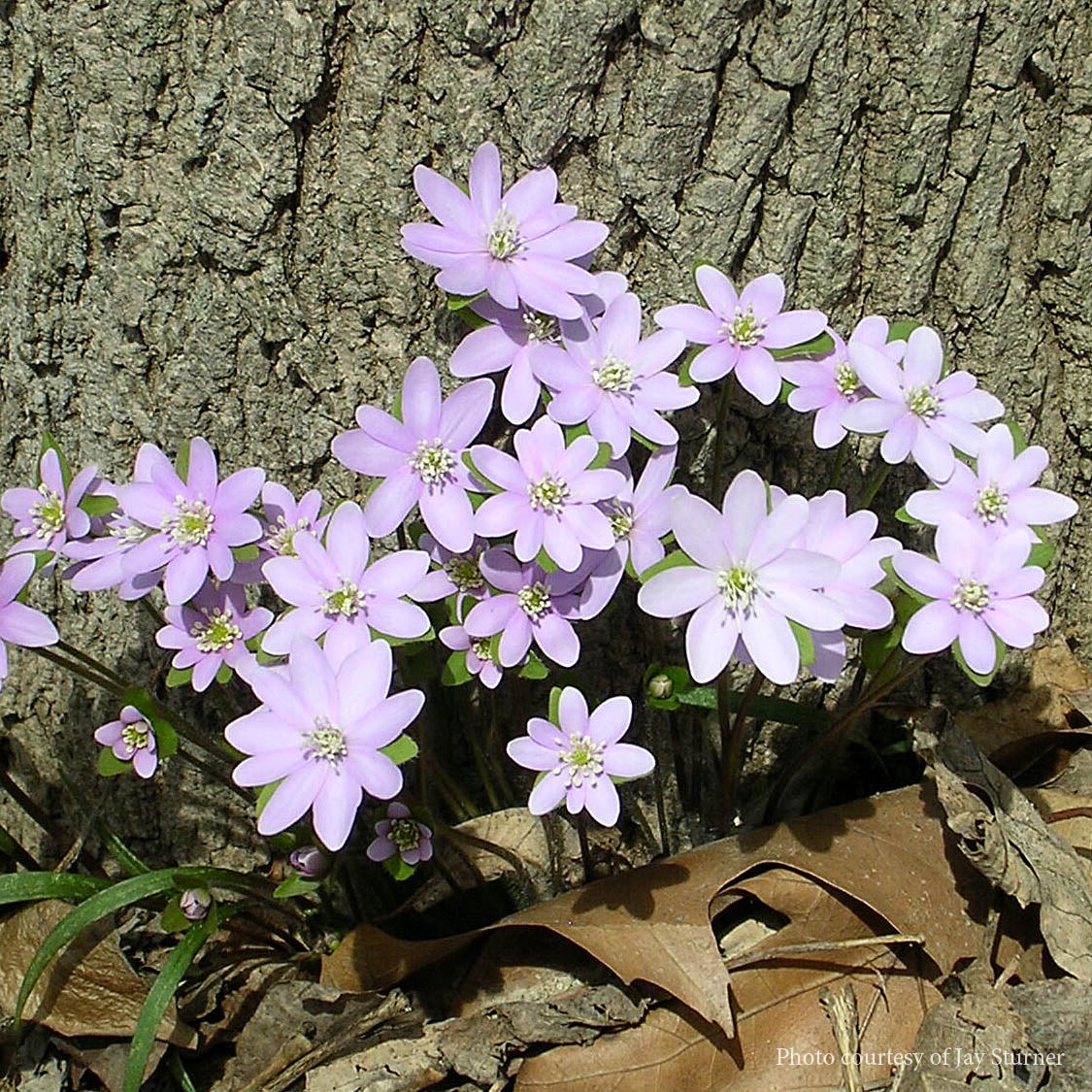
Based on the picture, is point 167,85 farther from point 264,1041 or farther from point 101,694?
point 264,1041

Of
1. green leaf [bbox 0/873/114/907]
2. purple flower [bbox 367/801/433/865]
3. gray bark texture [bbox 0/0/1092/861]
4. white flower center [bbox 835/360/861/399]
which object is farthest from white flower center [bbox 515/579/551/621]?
green leaf [bbox 0/873/114/907]

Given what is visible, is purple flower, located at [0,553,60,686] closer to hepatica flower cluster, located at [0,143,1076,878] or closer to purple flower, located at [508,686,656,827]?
hepatica flower cluster, located at [0,143,1076,878]

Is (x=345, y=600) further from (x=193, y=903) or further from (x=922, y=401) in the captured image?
(x=922, y=401)

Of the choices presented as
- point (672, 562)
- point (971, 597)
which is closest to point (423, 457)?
point (672, 562)

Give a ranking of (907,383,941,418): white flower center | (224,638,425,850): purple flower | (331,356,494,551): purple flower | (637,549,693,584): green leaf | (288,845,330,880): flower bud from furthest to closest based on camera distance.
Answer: (288,845,330,880): flower bud < (907,383,941,418): white flower center < (331,356,494,551): purple flower < (637,549,693,584): green leaf < (224,638,425,850): purple flower

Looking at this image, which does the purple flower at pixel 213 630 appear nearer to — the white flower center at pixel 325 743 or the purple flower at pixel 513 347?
the white flower center at pixel 325 743

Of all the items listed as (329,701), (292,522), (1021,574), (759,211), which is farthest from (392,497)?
(1021,574)
